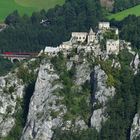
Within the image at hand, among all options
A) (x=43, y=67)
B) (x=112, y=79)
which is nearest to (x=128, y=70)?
(x=112, y=79)

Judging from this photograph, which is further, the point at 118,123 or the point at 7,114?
the point at 7,114

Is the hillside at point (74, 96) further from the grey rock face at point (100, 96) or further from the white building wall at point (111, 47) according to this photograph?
the white building wall at point (111, 47)

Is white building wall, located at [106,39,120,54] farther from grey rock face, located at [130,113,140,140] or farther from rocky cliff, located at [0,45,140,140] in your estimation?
grey rock face, located at [130,113,140,140]

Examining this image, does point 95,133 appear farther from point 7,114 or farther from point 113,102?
point 7,114

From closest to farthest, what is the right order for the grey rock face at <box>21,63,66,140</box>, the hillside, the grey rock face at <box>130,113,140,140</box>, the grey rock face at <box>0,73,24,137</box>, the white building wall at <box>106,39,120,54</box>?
the grey rock face at <box>130,113,140,140</box>, the hillside, the grey rock face at <box>21,63,66,140</box>, the white building wall at <box>106,39,120,54</box>, the grey rock face at <box>0,73,24,137</box>

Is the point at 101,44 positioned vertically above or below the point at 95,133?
above

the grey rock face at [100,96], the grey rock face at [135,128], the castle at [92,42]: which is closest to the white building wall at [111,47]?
the castle at [92,42]

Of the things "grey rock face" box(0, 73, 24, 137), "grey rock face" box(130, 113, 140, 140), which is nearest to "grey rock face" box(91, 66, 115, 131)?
"grey rock face" box(130, 113, 140, 140)
